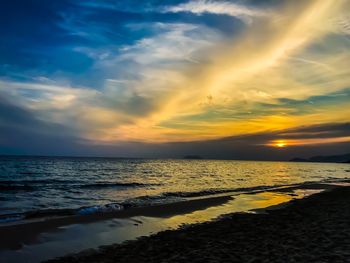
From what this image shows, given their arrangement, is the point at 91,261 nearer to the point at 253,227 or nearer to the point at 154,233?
the point at 154,233

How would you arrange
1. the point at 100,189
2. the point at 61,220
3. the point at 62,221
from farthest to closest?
the point at 100,189 → the point at 61,220 → the point at 62,221

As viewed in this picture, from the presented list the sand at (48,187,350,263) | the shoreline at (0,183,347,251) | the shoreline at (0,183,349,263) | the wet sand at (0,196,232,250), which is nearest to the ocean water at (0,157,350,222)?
the shoreline at (0,183,347,251)

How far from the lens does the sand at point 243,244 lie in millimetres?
9297

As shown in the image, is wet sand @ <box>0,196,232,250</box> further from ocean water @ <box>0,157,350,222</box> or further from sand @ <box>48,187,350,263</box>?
sand @ <box>48,187,350,263</box>

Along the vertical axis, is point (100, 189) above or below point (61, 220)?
below

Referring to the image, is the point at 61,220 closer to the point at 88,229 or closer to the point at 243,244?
the point at 88,229

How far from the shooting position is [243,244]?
11.0 m

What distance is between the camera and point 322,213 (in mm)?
17438

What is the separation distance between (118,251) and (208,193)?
22.6 metres

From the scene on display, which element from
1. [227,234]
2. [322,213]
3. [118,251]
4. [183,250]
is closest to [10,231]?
[118,251]

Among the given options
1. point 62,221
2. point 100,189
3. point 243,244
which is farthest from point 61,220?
point 100,189

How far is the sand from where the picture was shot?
930 centimetres

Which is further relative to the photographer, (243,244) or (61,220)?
(61,220)

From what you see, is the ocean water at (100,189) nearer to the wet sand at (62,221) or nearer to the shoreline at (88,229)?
the wet sand at (62,221)
